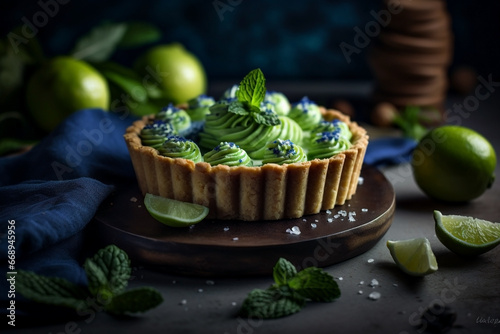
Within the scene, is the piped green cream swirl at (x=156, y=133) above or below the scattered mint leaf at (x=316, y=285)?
above

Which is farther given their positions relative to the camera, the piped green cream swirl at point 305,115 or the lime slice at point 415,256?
the piped green cream swirl at point 305,115

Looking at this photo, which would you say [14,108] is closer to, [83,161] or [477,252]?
[83,161]

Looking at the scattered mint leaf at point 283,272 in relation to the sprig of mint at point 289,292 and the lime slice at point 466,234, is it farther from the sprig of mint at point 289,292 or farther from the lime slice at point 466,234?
the lime slice at point 466,234

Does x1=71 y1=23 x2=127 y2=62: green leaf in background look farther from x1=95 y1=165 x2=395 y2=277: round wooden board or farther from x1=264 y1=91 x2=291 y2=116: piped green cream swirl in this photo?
x1=95 y1=165 x2=395 y2=277: round wooden board

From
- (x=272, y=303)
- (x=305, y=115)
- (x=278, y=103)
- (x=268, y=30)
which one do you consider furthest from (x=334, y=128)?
(x=268, y=30)

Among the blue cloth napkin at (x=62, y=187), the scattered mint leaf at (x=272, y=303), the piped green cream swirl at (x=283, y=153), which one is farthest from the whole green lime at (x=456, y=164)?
the blue cloth napkin at (x=62, y=187)

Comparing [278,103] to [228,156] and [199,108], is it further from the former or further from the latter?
[228,156]
